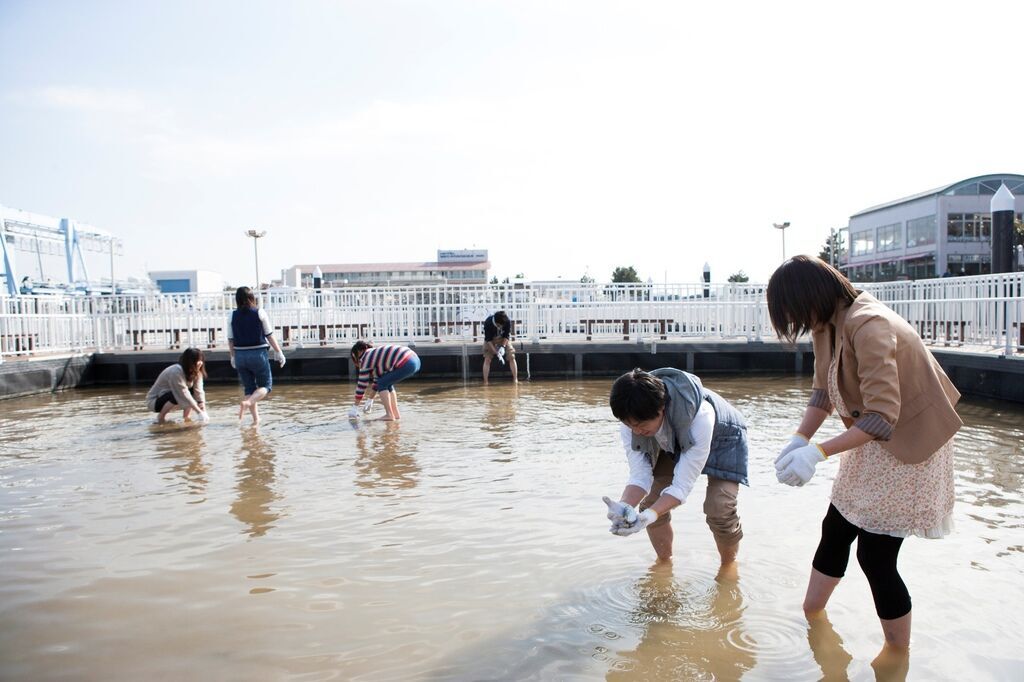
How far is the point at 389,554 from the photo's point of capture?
452 cm

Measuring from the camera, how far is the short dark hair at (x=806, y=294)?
110 inches

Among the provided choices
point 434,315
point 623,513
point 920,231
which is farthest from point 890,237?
point 623,513

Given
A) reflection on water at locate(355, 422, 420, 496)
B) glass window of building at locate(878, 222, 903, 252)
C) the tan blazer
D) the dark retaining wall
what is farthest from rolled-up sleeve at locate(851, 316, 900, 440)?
glass window of building at locate(878, 222, 903, 252)

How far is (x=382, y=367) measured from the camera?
9.62 metres

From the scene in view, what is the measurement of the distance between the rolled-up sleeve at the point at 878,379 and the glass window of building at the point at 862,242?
5965 cm

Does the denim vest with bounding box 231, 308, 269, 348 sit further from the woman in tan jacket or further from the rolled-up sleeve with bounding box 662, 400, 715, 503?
the woman in tan jacket

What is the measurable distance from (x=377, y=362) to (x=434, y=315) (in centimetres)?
835

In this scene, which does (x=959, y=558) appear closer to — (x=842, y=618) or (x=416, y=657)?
(x=842, y=618)

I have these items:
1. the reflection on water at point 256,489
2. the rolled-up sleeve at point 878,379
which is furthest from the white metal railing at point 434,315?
the rolled-up sleeve at point 878,379

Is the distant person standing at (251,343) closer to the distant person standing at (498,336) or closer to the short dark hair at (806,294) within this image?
the distant person standing at (498,336)

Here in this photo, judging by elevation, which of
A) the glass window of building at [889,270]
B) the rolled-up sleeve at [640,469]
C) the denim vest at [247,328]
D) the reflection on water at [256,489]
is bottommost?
the reflection on water at [256,489]

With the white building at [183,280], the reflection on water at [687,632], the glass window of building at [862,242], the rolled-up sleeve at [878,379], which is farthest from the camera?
the white building at [183,280]

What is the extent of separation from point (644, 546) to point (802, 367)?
43.7 ft

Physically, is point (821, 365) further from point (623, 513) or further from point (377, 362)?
point (377, 362)
